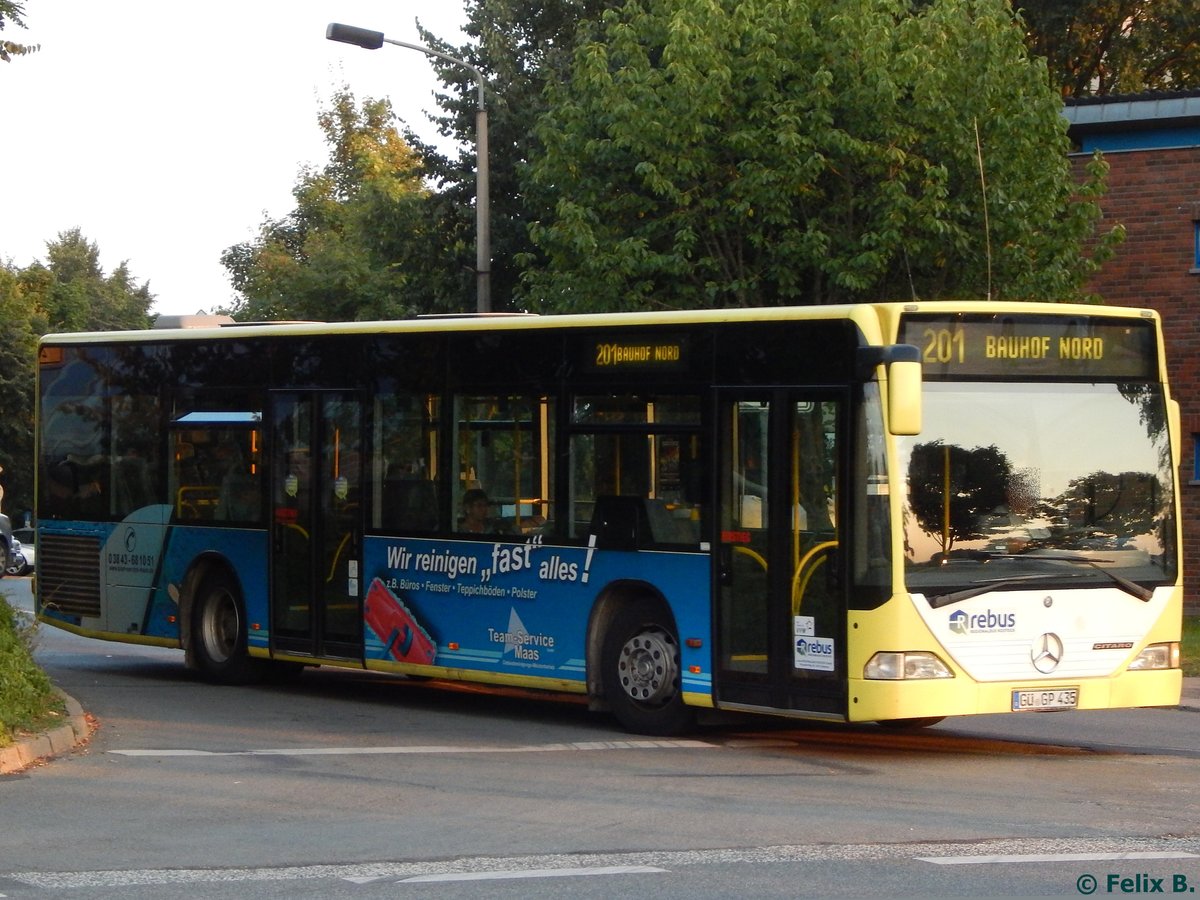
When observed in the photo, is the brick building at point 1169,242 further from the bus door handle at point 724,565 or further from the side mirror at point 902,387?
the side mirror at point 902,387

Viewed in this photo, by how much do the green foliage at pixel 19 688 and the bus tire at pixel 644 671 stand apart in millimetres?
3658

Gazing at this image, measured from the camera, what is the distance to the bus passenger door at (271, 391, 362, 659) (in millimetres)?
14812

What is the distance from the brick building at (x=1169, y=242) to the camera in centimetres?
2772

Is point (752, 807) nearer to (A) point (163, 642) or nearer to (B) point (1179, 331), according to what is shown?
(A) point (163, 642)

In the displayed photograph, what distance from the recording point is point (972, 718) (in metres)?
14.4

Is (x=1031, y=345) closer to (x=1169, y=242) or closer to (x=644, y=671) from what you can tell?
(x=644, y=671)

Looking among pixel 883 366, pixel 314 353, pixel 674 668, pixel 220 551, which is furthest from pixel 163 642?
pixel 883 366

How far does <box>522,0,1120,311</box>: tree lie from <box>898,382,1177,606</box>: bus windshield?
9.97 metres

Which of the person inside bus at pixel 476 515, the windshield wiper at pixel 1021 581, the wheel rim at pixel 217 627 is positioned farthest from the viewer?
the wheel rim at pixel 217 627

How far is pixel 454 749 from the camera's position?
1212cm

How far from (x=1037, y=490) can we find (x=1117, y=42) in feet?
102

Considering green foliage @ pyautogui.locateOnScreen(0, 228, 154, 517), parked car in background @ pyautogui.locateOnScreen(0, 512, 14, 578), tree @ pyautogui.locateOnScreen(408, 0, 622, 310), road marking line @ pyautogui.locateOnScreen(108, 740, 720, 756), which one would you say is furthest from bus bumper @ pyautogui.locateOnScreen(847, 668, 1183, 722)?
green foliage @ pyautogui.locateOnScreen(0, 228, 154, 517)

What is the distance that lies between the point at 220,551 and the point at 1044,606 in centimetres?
740

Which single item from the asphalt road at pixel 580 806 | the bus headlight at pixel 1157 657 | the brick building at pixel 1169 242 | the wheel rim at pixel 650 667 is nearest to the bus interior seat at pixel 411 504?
the asphalt road at pixel 580 806
